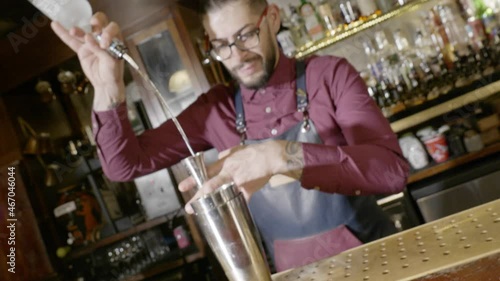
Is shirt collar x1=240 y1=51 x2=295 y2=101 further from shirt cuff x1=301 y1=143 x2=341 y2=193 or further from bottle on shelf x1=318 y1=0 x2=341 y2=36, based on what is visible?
bottle on shelf x1=318 y1=0 x2=341 y2=36

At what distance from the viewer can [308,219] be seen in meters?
1.55

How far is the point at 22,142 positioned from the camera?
321 centimetres

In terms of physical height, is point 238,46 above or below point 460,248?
above

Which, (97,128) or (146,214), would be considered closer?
(97,128)

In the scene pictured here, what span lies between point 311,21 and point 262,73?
1.49 metres

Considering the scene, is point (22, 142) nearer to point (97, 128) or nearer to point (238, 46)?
point (97, 128)

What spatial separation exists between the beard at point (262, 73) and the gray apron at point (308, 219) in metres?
0.11

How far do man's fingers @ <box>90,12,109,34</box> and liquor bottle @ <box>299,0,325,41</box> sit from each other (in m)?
1.81

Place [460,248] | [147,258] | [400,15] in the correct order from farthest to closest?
[147,258] → [400,15] → [460,248]

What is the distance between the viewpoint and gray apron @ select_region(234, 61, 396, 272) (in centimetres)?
151

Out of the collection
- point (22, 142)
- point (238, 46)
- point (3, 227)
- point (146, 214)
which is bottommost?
point (146, 214)

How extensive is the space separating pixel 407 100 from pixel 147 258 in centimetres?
202

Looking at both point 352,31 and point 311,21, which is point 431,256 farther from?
point 311,21

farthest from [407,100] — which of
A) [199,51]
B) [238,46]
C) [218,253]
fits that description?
[218,253]
